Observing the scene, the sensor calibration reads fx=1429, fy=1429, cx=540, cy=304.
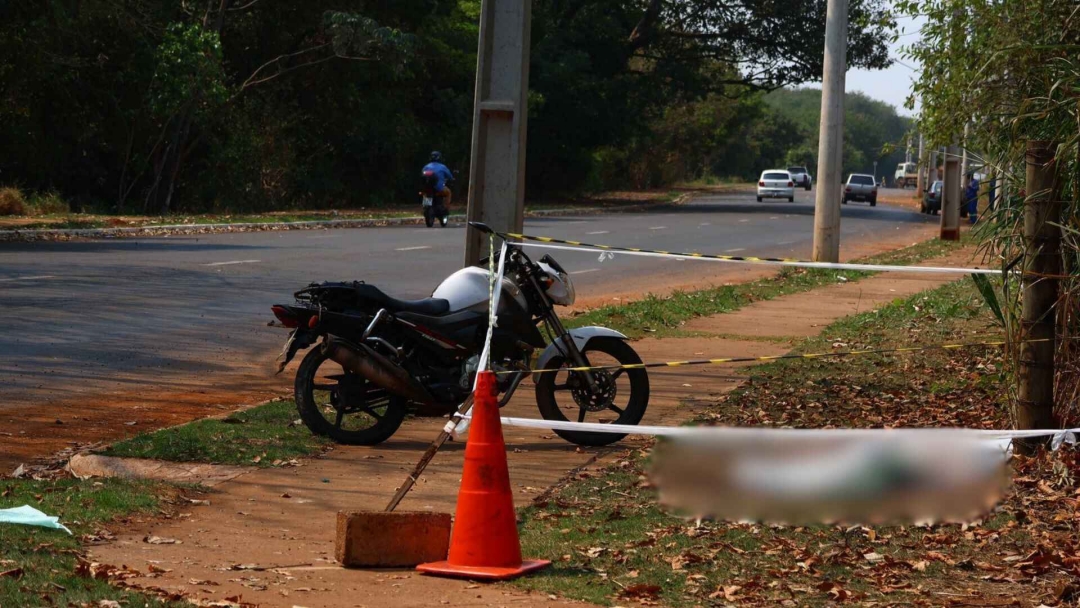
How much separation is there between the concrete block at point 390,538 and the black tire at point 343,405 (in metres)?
2.55

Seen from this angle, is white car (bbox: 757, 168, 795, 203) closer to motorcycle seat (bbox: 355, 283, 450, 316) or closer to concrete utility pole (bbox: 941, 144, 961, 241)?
concrete utility pole (bbox: 941, 144, 961, 241)

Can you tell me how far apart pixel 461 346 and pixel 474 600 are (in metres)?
3.02

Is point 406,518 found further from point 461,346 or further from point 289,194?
point 289,194

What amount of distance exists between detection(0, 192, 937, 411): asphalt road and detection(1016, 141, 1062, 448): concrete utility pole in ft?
20.3

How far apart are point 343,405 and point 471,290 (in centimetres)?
102

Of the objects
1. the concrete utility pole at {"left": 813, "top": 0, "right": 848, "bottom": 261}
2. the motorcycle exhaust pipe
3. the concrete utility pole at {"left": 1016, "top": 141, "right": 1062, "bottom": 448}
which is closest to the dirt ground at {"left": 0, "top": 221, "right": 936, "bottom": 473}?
the motorcycle exhaust pipe

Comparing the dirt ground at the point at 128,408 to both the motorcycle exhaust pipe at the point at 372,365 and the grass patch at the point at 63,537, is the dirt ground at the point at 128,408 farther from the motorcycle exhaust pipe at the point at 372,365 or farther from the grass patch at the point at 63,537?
the motorcycle exhaust pipe at the point at 372,365

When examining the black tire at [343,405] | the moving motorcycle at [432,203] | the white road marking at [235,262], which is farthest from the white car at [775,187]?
the black tire at [343,405]

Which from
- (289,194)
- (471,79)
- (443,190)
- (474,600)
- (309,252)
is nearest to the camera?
(474,600)

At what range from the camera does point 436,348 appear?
841 centimetres

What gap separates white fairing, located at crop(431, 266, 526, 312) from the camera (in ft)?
27.9

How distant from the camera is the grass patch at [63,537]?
5.29 meters

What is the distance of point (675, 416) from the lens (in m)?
9.50

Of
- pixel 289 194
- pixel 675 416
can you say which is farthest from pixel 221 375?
pixel 289 194
